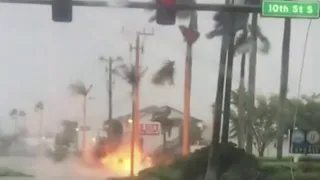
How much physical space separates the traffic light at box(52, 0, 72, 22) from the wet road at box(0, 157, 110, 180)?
71 centimetres

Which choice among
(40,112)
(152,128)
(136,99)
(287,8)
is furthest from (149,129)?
(287,8)

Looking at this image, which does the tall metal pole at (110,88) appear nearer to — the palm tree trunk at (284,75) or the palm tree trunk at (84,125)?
the palm tree trunk at (84,125)

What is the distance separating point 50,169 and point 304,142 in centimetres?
132

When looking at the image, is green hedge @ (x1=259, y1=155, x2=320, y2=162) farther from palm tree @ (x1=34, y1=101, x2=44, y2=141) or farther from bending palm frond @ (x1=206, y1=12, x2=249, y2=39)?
palm tree @ (x1=34, y1=101, x2=44, y2=141)

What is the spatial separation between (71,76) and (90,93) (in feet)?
0.42

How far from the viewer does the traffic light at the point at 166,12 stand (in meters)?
3.43

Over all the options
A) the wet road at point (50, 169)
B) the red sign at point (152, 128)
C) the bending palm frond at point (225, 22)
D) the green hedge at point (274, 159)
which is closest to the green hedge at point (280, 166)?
the green hedge at point (274, 159)

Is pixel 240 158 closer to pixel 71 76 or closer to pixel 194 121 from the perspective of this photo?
pixel 194 121

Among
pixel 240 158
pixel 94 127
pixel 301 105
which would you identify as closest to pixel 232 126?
pixel 240 158

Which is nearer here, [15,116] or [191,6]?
[15,116]

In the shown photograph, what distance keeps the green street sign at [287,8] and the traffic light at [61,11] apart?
1.00 m

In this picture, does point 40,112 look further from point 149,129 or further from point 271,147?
point 271,147

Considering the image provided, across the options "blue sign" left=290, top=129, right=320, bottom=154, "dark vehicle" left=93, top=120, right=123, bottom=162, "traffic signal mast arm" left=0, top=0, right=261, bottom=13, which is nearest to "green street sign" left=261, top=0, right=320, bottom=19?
"traffic signal mast arm" left=0, top=0, right=261, bottom=13

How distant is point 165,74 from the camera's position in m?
3.45
